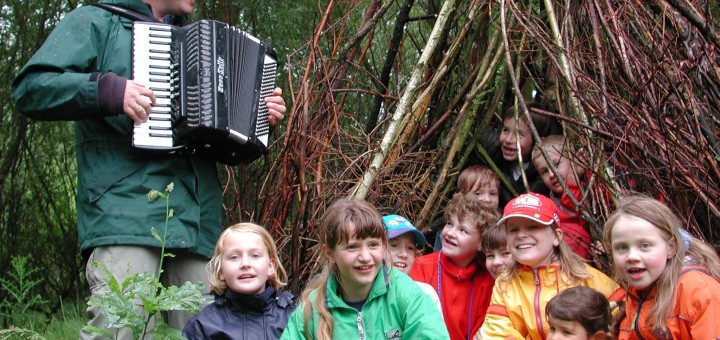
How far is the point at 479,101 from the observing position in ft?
14.5

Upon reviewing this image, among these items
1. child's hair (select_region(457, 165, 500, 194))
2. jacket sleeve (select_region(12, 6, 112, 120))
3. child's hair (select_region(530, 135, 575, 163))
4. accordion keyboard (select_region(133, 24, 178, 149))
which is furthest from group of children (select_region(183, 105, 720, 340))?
jacket sleeve (select_region(12, 6, 112, 120))

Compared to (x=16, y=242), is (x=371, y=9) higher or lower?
higher

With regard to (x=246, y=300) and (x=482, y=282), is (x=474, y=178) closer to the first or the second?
(x=482, y=282)

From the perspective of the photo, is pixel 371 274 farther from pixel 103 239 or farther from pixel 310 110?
pixel 310 110

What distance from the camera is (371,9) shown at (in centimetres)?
455

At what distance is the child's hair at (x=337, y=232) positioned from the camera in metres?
3.11

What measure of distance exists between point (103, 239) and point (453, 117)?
2033 mm

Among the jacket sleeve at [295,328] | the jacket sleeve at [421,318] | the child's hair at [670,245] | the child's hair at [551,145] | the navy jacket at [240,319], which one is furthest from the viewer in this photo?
the child's hair at [551,145]

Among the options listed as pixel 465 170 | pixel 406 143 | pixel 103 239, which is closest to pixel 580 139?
pixel 465 170

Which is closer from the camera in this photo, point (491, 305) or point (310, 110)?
point (491, 305)

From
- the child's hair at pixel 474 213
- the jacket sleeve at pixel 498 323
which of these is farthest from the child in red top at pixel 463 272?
the jacket sleeve at pixel 498 323

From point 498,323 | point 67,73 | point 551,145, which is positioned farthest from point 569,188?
point 67,73

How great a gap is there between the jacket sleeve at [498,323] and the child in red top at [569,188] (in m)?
0.48

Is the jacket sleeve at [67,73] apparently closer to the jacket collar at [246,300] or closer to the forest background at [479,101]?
the jacket collar at [246,300]
